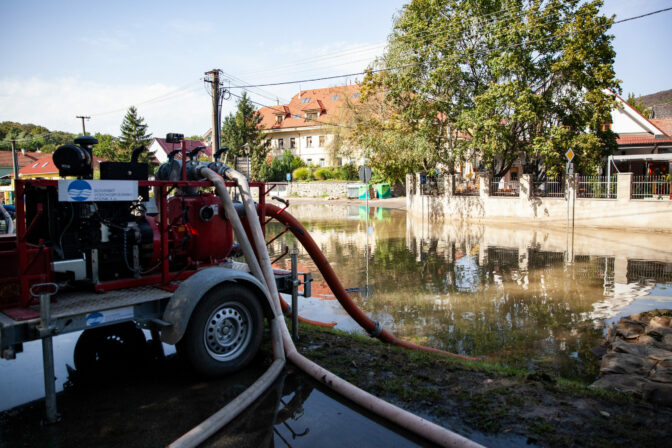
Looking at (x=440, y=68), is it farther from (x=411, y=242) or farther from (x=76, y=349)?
(x=76, y=349)

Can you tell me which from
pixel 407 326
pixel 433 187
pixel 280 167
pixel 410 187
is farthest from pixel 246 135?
pixel 407 326

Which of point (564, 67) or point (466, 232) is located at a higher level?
point (564, 67)

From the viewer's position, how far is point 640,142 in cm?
3459

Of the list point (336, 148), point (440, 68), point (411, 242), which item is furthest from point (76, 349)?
point (336, 148)

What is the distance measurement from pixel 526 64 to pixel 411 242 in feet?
41.3

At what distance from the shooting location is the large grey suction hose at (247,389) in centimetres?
362

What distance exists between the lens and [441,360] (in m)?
5.76

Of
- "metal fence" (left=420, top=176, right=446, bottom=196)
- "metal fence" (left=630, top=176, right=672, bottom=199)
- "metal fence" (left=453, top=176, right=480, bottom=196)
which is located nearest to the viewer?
"metal fence" (left=630, top=176, right=672, bottom=199)

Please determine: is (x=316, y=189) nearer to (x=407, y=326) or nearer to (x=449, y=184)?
(x=449, y=184)

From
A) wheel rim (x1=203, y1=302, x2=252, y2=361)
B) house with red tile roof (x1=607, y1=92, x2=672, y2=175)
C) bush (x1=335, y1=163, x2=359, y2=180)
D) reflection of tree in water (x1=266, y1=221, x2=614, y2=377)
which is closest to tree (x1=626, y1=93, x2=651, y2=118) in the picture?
house with red tile roof (x1=607, y1=92, x2=672, y2=175)

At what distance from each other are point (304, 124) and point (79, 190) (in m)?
57.6

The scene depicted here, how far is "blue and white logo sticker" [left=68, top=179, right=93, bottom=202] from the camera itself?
14.7ft

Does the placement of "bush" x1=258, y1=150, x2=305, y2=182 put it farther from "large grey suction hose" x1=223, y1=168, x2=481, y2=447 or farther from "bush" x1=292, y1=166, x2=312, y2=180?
"large grey suction hose" x1=223, y1=168, x2=481, y2=447

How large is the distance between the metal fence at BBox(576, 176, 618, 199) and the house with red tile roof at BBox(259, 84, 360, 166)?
34.9 m
